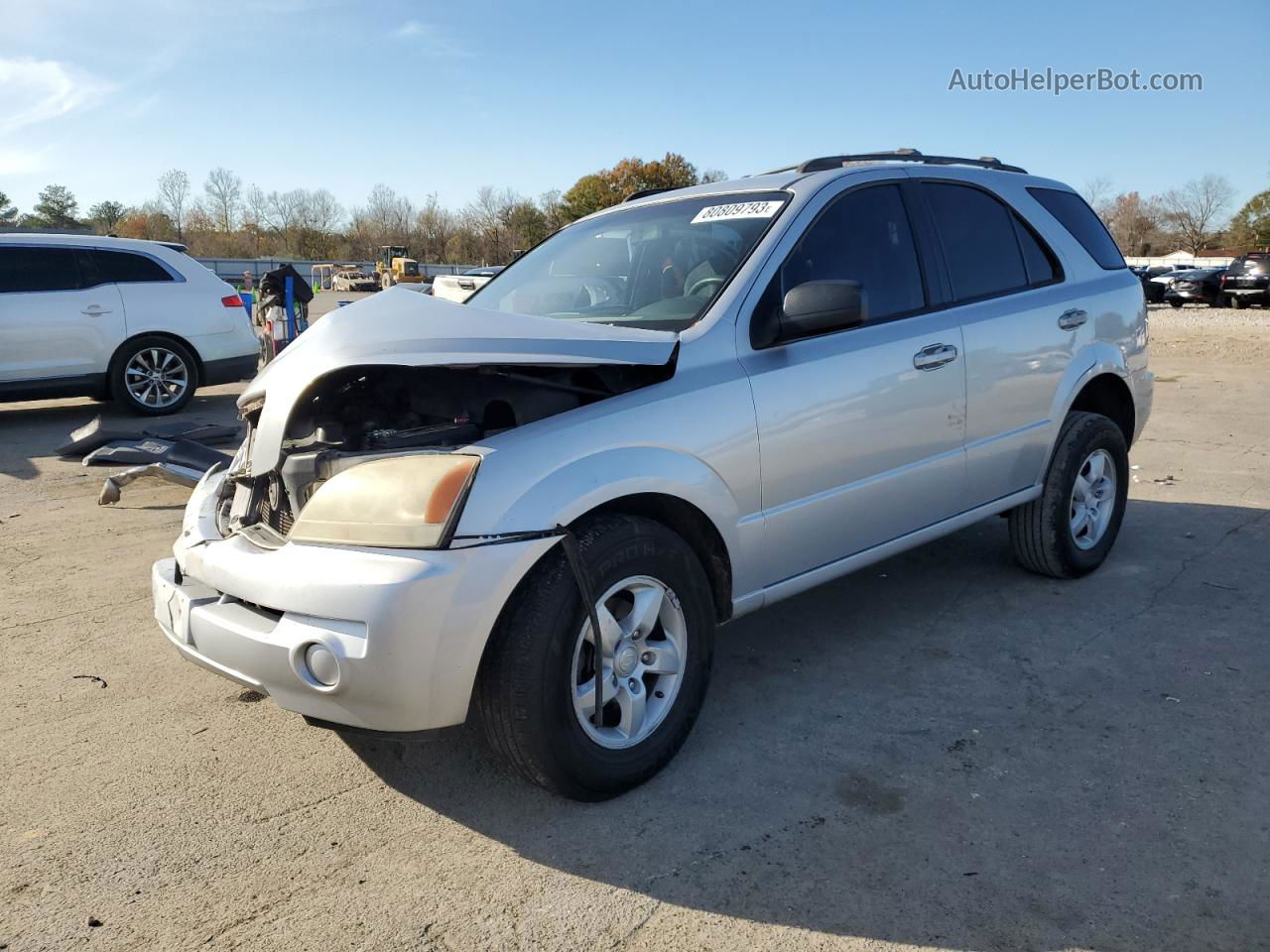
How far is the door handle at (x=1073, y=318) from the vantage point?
4430mm

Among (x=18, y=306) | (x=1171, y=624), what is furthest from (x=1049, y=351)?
(x=18, y=306)

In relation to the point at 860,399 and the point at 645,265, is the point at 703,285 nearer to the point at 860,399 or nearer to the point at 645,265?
the point at 645,265

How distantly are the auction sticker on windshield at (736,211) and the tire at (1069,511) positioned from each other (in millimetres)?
1892

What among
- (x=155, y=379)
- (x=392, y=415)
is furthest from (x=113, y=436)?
(x=392, y=415)

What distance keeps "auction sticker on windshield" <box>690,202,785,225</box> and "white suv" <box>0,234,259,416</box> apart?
315 inches

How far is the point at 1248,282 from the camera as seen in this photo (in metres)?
29.6

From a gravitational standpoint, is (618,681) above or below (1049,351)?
below

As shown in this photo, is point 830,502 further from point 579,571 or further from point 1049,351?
point 1049,351

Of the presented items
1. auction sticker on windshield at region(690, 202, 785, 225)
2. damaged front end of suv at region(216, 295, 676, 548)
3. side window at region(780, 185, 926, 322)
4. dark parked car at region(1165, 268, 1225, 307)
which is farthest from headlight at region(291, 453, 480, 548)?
dark parked car at region(1165, 268, 1225, 307)

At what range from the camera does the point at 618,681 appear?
2867 millimetres

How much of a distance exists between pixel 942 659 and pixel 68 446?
23.4ft

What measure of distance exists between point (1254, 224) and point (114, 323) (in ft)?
338

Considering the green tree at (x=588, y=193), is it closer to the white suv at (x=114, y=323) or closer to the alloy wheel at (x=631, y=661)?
the white suv at (x=114, y=323)

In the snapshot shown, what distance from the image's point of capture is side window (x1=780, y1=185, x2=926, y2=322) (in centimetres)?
358
